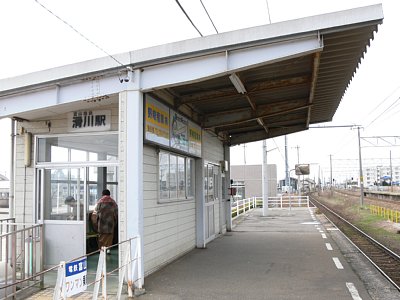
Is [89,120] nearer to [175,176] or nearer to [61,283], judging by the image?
[175,176]

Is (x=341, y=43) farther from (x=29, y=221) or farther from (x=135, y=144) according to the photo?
(x=29, y=221)

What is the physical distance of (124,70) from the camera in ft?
25.5

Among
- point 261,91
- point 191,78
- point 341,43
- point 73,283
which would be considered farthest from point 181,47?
point 73,283

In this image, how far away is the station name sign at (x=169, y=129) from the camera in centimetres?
836

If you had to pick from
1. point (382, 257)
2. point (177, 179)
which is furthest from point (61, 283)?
point (382, 257)

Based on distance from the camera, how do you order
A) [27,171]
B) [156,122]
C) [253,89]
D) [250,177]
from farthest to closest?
1. [250,177]
2. [253,89]
3. [27,171]
4. [156,122]

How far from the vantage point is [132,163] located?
7.55m

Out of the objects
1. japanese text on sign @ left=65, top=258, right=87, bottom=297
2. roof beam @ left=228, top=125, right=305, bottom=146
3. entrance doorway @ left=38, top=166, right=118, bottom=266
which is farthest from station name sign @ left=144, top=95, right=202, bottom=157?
roof beam @ left=228, top=125, right=305, bottom=146

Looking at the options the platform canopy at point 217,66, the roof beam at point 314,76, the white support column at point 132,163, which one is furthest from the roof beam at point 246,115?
the white support column at point 132,163

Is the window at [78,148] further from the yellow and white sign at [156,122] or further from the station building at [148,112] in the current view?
the yellow and white sign at [156,122]

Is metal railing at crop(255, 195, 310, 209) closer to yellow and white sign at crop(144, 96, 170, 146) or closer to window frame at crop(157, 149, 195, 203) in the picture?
window frame at crop(157, 149, 195, 203)

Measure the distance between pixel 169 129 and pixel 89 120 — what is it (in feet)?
5.79

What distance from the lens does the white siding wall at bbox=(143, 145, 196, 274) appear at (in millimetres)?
8570

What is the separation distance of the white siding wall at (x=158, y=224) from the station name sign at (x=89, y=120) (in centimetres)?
95
